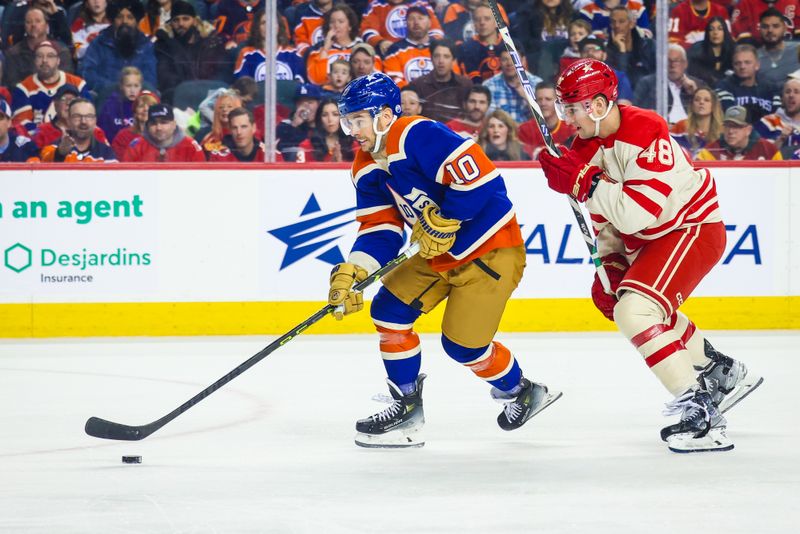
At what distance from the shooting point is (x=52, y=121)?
21.1 ft

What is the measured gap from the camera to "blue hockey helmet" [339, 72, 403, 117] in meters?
3.34

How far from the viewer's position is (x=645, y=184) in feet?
10.6

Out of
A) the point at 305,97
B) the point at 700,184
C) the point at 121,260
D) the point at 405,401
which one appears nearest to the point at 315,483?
the point at 405,401

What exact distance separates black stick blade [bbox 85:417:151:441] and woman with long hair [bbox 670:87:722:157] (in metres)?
3.95

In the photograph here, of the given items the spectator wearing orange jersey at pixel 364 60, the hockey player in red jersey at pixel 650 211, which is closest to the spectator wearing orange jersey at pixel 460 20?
the spectator wearing orange jersey at pixel 364 60

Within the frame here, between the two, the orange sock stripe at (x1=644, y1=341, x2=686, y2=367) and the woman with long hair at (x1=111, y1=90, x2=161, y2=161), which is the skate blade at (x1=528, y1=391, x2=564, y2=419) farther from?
the woman with long hair at (x1=111, y1=90, x2=161, y2=161)

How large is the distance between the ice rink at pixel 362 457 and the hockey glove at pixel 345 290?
0.39 m

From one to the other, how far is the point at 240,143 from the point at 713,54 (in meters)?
2.57

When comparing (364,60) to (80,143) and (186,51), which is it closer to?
(186,51)

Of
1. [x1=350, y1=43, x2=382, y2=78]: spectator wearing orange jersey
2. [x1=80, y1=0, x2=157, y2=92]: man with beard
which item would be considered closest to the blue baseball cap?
[x1=80, y1=0, x2=157, y2=92]: man with beard

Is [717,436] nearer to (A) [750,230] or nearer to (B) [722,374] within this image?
(B) [722,374]

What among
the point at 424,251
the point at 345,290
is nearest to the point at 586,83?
the point at 424,251

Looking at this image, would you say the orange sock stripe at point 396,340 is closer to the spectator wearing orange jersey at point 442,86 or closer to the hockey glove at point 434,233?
the hockey glove at point 434,233

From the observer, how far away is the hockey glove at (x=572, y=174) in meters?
3.24
